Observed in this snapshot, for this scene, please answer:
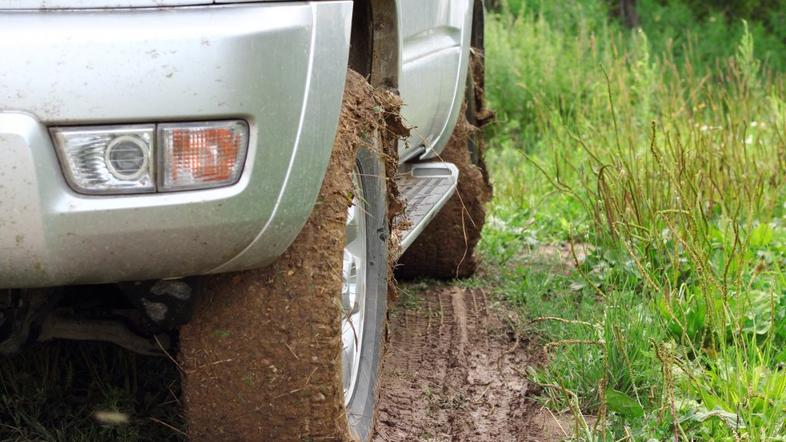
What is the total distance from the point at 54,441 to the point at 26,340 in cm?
49

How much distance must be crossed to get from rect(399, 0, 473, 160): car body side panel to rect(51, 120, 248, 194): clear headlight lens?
3.43 ft

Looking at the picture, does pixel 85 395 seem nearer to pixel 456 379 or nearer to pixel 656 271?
pixel 456 379

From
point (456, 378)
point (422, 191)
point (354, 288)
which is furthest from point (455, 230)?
point (354, 288)

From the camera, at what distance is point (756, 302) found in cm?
373

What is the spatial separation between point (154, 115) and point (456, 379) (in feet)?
5.66

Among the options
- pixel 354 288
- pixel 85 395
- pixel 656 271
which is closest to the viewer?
pixel 354 288

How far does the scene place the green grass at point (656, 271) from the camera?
120 inches

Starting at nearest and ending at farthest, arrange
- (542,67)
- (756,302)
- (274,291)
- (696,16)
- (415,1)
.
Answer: (274,291) → (415,1) → (756,302) → (542,67) → (696,16)

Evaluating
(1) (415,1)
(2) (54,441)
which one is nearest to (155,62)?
(2) (54,441)

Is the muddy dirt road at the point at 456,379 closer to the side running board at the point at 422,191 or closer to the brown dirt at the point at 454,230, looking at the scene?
the brown dirt at the point at 454,230

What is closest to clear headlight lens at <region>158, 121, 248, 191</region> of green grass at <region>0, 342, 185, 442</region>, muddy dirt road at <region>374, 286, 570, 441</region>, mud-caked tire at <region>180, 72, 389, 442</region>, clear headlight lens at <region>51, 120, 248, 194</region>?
clear headlight lens at <region>51, 120, 248, 194</region>

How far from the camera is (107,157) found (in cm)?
213

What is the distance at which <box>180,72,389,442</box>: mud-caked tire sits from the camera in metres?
2.46

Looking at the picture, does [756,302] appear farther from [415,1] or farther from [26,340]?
[26,340]
